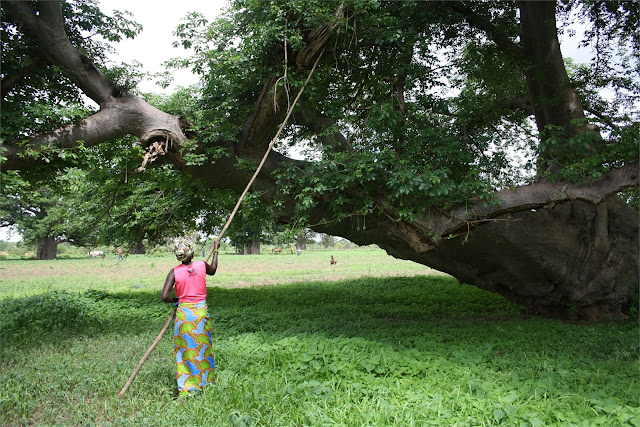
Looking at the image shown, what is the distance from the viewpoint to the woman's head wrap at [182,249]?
4430 mm

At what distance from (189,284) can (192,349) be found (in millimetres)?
648

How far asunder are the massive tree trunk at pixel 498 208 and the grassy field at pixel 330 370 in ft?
3.05

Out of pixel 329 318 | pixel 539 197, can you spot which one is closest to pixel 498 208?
pixel 539 197

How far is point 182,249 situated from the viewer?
4445 millimetres

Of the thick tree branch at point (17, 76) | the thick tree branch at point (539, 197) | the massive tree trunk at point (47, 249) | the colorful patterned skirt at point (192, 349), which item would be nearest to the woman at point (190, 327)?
the colorful patterned skirt at point (192, 349)

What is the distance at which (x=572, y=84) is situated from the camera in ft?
22.8

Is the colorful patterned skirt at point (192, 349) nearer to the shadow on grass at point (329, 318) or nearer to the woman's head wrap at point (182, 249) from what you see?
the woman's head wrap at point (182, 249)

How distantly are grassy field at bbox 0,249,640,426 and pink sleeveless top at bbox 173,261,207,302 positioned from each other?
0.91 metres

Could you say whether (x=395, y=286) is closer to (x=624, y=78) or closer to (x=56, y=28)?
(x=624, y=78)

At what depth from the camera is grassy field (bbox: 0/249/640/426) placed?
140 inches

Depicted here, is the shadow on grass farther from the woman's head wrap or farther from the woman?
the woman's head wrap

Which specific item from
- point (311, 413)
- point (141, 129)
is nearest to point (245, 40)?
point (141, 129)

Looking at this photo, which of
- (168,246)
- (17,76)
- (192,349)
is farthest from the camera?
(168,246)

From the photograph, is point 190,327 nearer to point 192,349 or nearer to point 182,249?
point 192,349
